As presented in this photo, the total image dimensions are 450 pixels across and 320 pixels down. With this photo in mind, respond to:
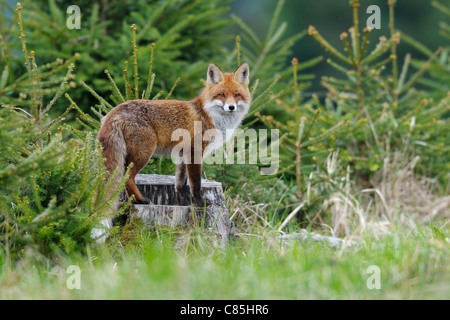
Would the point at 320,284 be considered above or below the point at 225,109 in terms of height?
below

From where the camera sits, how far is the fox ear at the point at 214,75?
443 centimetres

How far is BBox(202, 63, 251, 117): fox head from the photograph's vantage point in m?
4.34

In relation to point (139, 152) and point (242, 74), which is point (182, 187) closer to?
point (139, 152)

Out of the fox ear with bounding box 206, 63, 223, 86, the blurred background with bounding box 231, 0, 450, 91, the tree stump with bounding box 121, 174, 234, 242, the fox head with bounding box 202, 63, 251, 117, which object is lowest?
the tree stump with bounding box 121, 174, 234, 242

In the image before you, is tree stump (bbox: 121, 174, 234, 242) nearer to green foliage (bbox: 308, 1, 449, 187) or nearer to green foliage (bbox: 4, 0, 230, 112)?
green foliage (bbox: 4, 0, 230, 112)

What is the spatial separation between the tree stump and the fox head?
67cm

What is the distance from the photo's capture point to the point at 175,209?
418cm

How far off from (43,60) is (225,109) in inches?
156

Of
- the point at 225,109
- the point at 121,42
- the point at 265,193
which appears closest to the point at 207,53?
the point at 121,42

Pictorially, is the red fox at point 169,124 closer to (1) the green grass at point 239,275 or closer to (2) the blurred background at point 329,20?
(1) the green grass at point 239,275

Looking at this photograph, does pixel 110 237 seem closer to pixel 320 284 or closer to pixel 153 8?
pixel 320 284

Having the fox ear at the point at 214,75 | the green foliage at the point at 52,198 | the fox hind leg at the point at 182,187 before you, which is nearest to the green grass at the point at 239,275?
the green foliage at the point at 52,198

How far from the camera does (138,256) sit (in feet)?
12.0

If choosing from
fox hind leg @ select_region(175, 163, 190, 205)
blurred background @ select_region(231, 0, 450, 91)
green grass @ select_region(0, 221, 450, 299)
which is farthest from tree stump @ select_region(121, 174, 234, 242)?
blurred background @ select_region(231, 0, 450, 91)
